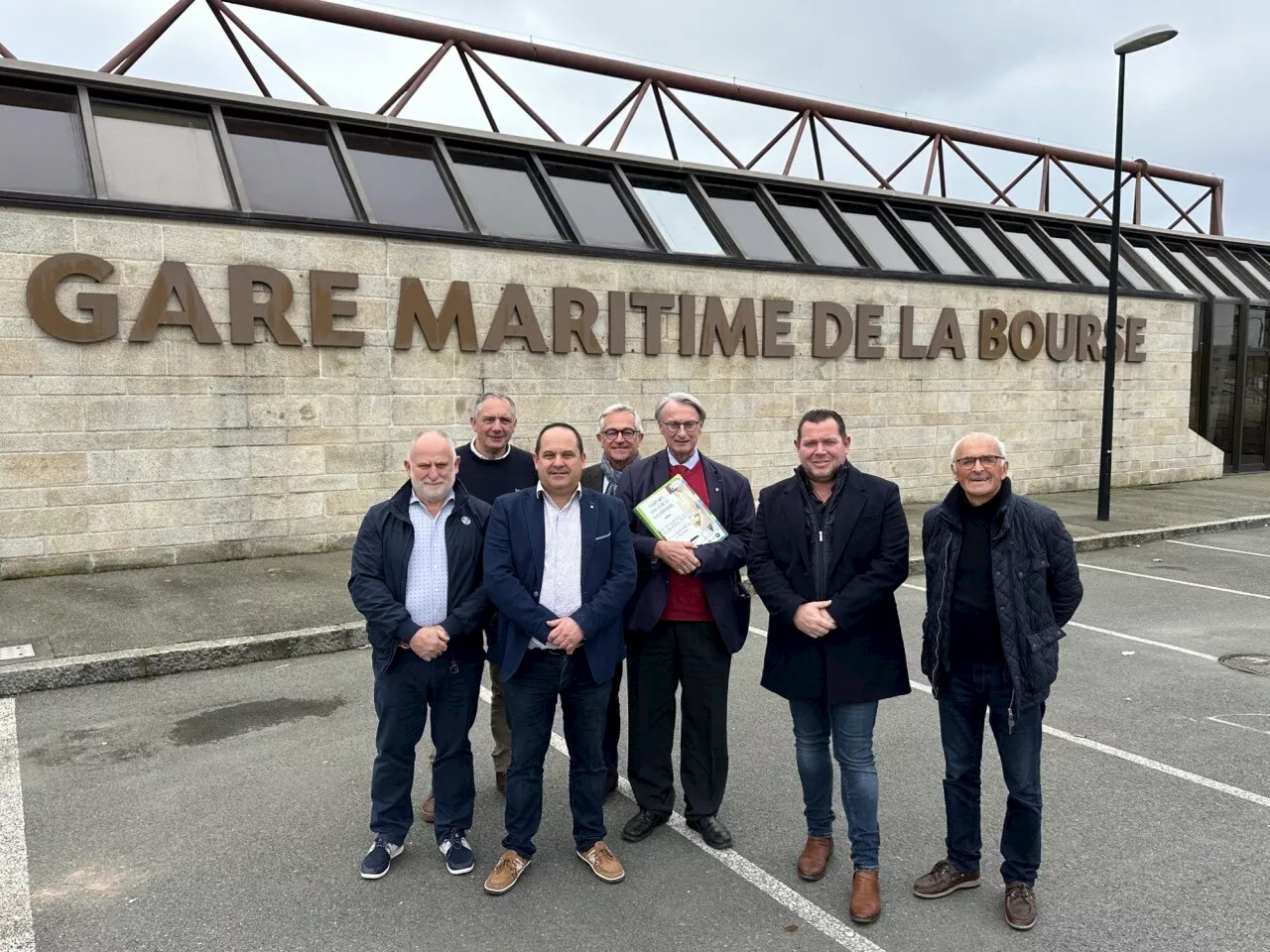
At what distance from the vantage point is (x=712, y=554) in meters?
3.87

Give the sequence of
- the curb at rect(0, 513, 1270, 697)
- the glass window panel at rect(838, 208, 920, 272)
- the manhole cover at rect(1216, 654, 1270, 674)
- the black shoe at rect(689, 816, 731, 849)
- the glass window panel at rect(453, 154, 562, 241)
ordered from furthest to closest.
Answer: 1. the glass window panel at rect(838, 208, 920, 272)
2. the glass window panel at rect(453, 154, 562, 241)
3. the manhole cover at rect(1216, 654, 1270, 674)
4. the curb at rect(0, 513, 1270, 697)
5. the black shoe at rect(689, 816, 731, 849)

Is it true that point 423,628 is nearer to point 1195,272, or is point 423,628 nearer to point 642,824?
point 642,824

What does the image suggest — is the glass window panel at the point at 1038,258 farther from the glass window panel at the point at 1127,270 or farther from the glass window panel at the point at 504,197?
the glass window panel at the point at 504,197

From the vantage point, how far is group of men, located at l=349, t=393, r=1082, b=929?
11.0ft

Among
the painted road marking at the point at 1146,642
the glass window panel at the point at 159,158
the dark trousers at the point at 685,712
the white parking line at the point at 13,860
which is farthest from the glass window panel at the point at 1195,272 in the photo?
the white parking line at the point at 13,860

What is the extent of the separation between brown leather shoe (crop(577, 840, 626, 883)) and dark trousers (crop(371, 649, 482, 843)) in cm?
52

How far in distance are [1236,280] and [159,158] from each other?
20870 mm

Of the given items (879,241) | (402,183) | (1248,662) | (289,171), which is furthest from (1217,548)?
(289,171)

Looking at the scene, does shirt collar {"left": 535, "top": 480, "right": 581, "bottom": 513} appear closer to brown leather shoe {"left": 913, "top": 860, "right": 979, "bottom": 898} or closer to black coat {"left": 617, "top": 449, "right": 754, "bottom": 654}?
black coat {"left": 617, "top": 449, "right": 754, "bottom": 654}

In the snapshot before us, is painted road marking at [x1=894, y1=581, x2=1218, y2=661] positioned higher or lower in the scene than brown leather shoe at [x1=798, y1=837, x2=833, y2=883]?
lower

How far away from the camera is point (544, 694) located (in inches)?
145

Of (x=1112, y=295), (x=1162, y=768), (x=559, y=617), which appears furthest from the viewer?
(x=1112, y=295)

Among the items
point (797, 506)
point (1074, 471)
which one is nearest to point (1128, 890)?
point (797, 506)

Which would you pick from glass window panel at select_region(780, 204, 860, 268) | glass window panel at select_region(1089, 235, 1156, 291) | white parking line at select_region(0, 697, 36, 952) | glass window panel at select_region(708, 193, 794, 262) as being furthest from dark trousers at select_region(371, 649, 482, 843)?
glass window panel at select_region(1089, 235, 1156, 291)
